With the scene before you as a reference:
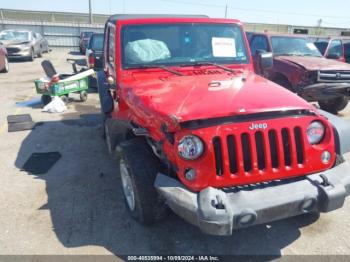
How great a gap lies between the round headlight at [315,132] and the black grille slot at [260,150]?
0.49 m

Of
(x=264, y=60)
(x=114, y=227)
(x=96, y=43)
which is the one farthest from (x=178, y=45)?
(x=96, y=43)

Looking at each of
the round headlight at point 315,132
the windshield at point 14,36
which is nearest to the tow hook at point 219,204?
the round headlight at point 315,132

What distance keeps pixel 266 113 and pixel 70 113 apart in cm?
606

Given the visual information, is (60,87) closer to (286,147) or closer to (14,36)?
(286,147)

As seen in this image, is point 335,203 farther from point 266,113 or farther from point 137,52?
point 137,52

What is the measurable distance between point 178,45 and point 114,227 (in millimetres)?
2260

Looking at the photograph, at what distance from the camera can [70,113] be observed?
315 inches

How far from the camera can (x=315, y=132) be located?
9.87 ft

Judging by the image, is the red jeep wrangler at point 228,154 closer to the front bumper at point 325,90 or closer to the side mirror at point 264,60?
the side mirror at point 264,60

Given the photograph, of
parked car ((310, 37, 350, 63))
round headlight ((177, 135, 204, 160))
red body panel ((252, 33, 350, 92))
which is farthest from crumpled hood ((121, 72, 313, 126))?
parked car ((310, 37, 350, 63))

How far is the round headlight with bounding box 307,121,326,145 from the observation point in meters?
2.99

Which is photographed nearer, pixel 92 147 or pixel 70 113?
pixel 92 147

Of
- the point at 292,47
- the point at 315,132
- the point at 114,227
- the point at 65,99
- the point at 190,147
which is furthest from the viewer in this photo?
the point at 65,99

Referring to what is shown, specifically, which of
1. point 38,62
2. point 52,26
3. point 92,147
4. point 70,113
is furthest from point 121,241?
point 52,26
